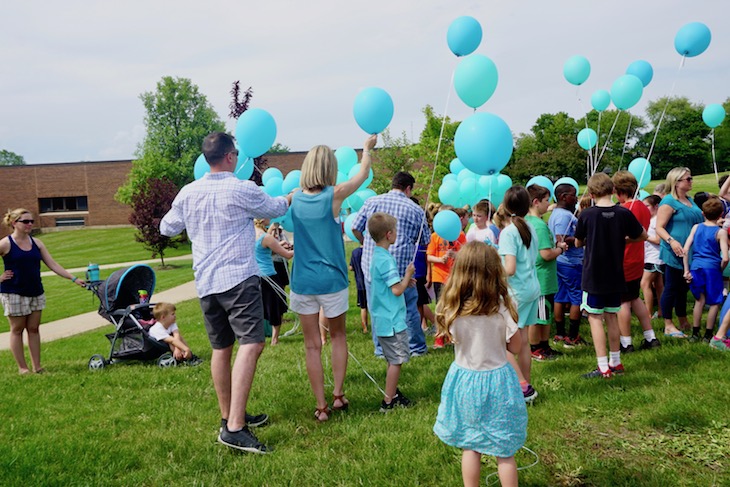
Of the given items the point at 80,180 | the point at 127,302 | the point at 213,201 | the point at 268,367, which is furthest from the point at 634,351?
the point at 80,180

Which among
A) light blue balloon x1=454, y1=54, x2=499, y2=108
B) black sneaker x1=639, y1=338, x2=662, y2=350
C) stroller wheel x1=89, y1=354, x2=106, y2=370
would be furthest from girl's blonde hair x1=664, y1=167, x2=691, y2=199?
stroller wheel x1=89, y1=354, x2=106, y2=370

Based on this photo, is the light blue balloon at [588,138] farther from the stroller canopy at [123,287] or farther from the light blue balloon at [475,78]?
the stroller canopy at [123,287]

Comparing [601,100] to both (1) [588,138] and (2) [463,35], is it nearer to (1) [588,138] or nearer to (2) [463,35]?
(1) [588,138]

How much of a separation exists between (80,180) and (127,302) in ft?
149

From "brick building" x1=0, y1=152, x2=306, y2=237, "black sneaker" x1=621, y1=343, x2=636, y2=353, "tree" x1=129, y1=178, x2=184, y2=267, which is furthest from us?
"brick building" x1=0, y1=152, x2=306, y2=237

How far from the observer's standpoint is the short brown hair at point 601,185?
15.1 ft

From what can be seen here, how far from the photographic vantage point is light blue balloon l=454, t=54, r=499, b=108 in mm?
4520

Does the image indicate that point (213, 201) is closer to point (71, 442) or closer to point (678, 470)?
point (71, 442)

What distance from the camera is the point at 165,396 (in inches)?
192

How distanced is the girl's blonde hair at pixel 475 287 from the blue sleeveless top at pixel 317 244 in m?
1.23

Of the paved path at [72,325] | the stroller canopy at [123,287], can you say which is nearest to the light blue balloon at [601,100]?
the stroller canopy at [123,287]

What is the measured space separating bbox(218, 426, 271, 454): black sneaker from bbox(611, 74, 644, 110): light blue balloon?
5.83 m

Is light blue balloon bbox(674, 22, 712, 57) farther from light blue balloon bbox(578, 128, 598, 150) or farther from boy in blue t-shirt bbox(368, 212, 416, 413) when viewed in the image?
boy in blue t-shirt bbox(368, 212, 416, 413)

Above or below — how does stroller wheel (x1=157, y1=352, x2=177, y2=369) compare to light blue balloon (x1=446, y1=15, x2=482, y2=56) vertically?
below
